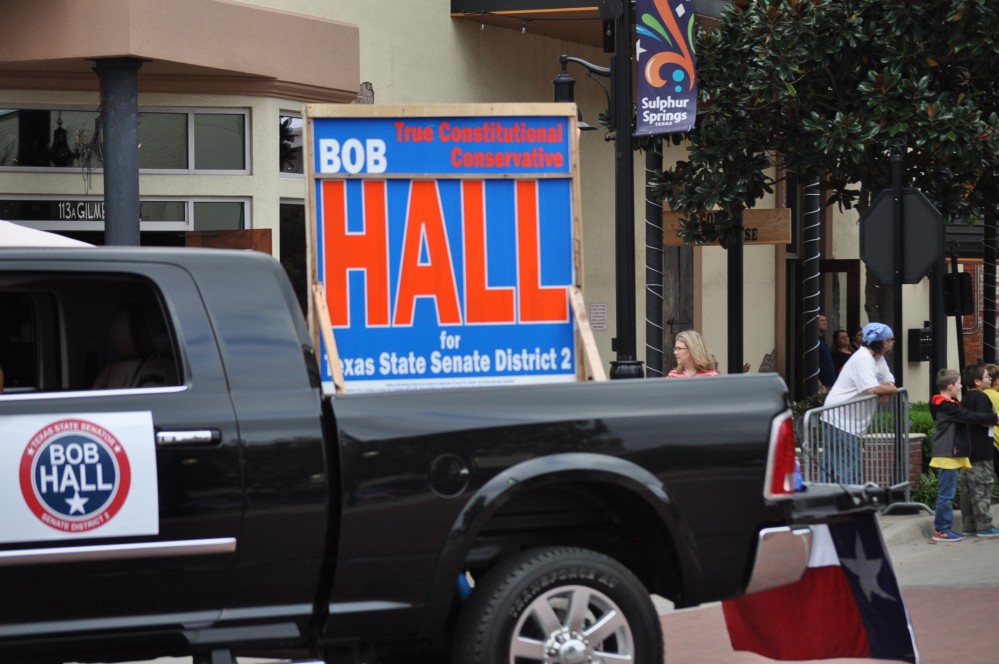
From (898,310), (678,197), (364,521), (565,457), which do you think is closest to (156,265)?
(364,521)

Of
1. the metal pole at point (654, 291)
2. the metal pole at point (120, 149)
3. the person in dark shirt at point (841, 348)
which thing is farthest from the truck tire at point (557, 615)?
the person in dark shirt at point (841, 348)

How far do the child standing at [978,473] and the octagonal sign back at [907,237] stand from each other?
1064mm

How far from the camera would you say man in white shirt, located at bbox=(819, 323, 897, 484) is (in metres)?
11.9

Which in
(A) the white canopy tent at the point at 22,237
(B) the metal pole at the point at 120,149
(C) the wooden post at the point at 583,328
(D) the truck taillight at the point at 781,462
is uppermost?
(B) the metal pole at the point at 120,149

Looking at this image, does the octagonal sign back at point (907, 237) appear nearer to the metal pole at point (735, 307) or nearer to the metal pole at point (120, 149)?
the metal pole at point (735, 307)

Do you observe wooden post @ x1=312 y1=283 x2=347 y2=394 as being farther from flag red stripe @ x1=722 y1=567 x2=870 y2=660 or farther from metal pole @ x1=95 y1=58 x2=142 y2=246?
metal pole @ x1=95 y1=58 x2=142 y2=246

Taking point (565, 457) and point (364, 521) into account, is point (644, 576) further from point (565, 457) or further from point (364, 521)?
point (364, 521)

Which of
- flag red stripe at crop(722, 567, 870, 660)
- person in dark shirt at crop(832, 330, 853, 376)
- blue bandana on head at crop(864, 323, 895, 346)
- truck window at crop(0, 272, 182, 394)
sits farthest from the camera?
person in dark shirt at crop(832, 330, 853, 376)

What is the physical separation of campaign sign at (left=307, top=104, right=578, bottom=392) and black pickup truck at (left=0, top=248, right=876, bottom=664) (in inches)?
48.9

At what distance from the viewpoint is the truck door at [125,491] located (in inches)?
193

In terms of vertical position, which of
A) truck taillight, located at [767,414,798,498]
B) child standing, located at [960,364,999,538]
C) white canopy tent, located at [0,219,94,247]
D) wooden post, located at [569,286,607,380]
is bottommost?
child standing, located at [960,364,999,538]

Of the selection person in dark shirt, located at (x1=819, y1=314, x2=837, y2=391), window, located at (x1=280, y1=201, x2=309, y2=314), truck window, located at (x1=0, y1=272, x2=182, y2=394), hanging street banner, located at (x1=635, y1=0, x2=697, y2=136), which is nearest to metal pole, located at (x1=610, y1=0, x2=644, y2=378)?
hanging street banner, located at (x1=635, y1=0, x2=697, y2=136)

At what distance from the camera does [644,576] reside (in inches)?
237

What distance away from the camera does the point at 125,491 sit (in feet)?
16.3
